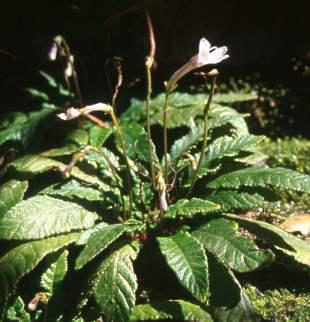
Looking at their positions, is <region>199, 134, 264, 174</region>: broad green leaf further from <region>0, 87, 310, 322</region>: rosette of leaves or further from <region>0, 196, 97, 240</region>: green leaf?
<region>0, 196, 97, 240</region>: green leaf

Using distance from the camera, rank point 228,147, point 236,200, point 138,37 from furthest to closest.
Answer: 1. point 138,37
2. point 228,147
3. point 236,200

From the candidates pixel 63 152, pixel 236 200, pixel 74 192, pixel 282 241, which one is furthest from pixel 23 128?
pixel 282 241

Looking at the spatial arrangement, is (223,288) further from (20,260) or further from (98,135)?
(98,135)

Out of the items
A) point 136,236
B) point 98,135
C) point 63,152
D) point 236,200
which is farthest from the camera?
point 98,135

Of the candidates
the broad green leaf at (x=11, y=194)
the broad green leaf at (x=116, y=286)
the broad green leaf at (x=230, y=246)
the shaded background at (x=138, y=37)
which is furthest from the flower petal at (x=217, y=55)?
the shaded background at (x=138, y=37)

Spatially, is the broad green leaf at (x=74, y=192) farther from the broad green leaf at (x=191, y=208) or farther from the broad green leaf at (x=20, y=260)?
the broad green leaf at (x=191, y=208)
